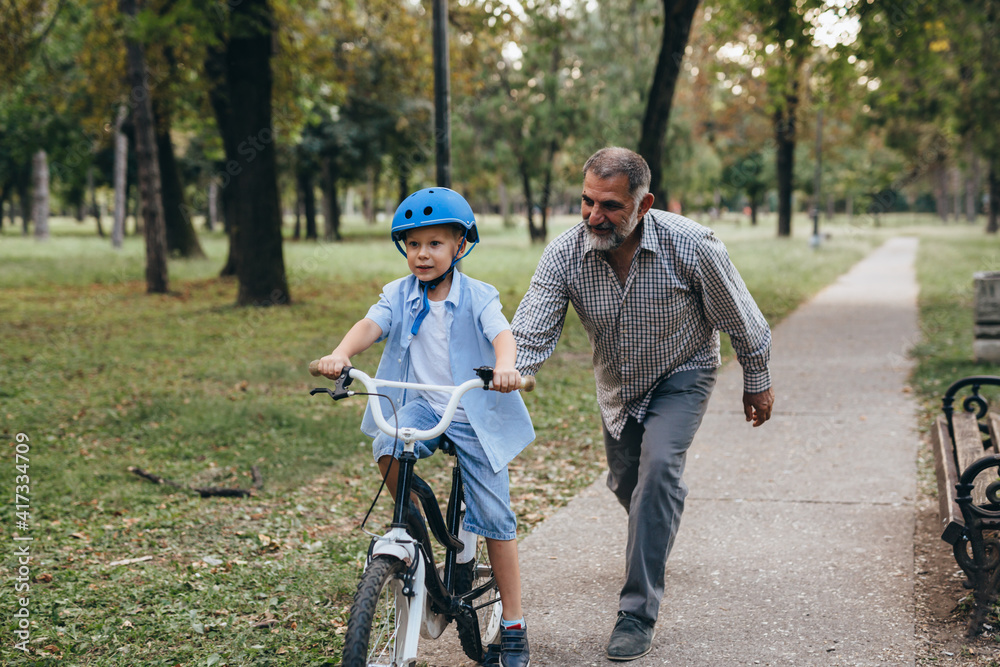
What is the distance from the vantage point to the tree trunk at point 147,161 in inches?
614

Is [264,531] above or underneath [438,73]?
underneath

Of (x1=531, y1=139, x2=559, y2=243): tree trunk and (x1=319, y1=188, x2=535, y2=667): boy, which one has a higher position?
(x1=531, y1=139, x2=559, y2=243): tree trunk

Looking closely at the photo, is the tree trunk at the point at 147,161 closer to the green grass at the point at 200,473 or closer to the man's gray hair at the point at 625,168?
the green grass at the point at 200,473

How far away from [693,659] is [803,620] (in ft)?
2.03

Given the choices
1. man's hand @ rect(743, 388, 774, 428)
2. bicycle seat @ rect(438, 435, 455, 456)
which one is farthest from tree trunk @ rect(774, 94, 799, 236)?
bicycle seat @ rect(438, 435, 455, 456)

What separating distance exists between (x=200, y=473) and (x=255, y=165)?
29.0 feet

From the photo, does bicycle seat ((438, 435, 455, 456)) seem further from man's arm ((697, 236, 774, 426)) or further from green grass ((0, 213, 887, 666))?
man's arm ((697, 236, 774, 426))

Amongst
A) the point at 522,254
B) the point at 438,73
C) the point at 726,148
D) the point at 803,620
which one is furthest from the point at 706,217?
the point at 803,620

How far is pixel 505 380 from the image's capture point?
2787 millimetres

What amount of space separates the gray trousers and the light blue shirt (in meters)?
0.61

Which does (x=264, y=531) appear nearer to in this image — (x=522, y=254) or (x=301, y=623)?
(x=301, y=623)

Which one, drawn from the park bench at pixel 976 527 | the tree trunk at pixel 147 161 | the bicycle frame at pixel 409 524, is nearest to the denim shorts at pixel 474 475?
the bicycle frame at pixel 409 524

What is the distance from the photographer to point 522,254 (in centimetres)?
3102

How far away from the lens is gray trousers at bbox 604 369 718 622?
11.5 ft
